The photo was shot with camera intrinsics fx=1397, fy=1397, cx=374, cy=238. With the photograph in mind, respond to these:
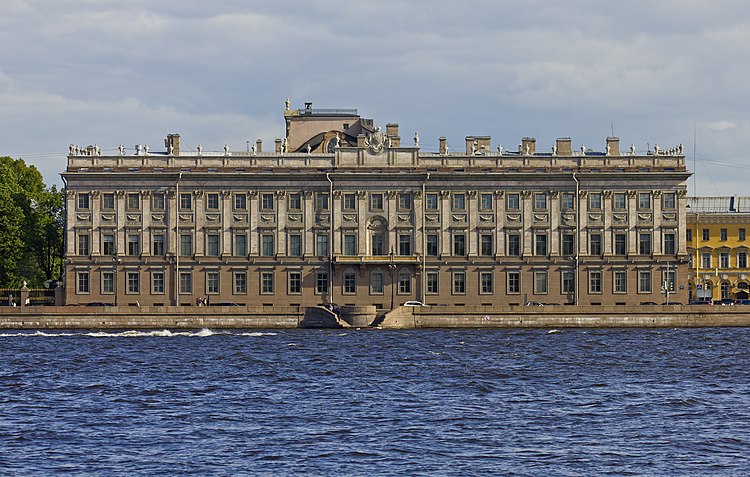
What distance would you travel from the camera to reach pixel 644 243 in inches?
3962

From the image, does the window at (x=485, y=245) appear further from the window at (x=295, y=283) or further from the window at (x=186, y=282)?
the window at (x=186, y=282)

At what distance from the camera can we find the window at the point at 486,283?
10088cm

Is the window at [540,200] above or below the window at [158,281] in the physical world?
above

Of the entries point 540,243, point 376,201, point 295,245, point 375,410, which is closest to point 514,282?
point 540,243

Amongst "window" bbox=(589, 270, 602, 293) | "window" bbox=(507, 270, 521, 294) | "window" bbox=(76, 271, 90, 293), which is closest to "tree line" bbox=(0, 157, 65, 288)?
"window" bbox=(76, 271, 90, 293)

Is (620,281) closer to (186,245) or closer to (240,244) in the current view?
(240,244)

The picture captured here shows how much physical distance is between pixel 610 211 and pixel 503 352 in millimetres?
36843

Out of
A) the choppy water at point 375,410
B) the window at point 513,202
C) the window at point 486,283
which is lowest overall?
the choppy water at point 375,410

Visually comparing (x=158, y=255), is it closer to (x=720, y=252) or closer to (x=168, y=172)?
(x=168, y=172)

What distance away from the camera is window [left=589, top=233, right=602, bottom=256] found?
100625 mm

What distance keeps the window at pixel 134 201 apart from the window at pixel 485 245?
24.6 metres

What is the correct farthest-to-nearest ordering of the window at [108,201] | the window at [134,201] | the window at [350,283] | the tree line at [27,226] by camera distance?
the tree line at [27,226] → the window at [350,283] → the window at [134,201] → the window at [108,201]

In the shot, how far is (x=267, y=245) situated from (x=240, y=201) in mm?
3716

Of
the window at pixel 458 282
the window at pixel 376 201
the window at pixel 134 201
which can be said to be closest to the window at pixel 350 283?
the window at pixel 376 201
